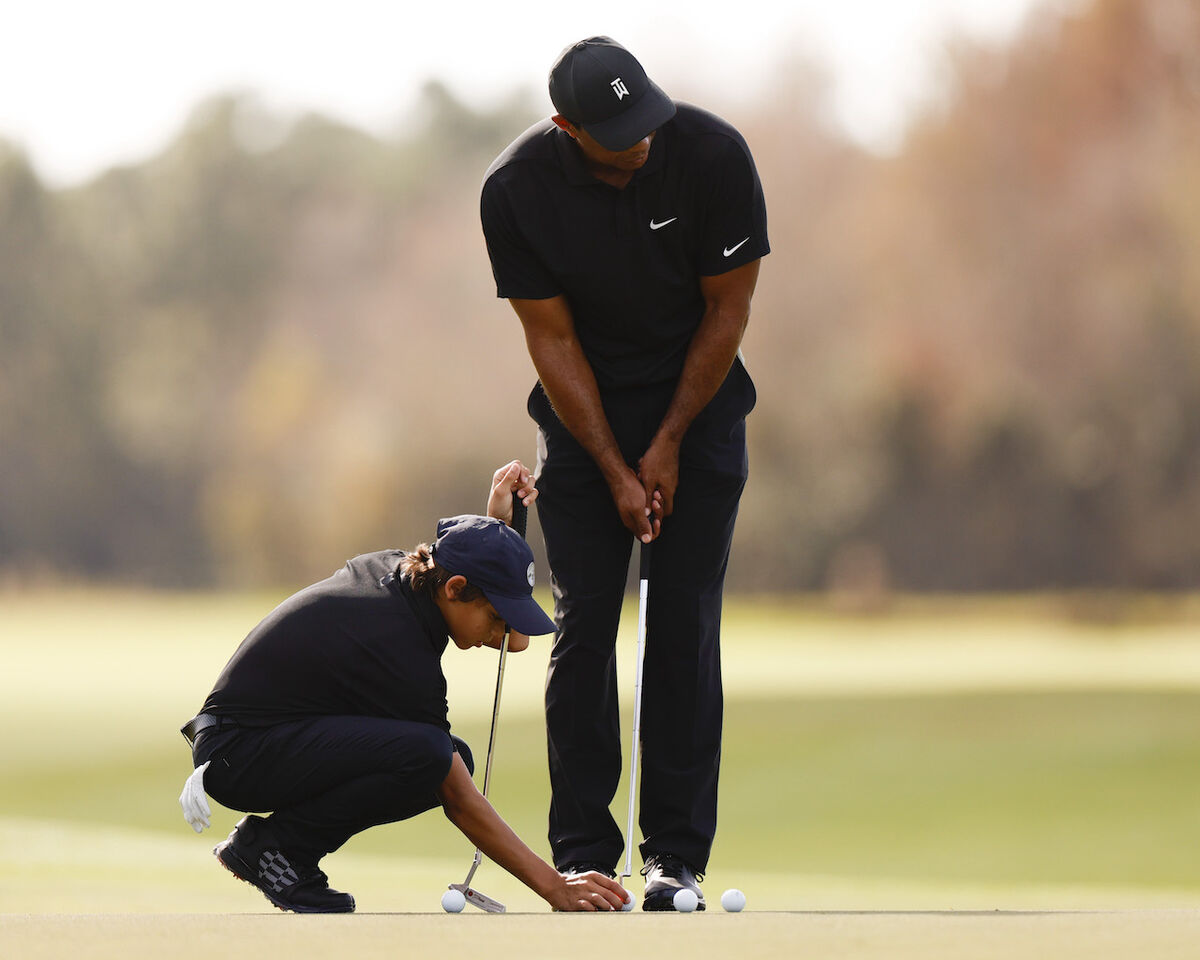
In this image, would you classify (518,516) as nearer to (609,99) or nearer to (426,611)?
(426,611)

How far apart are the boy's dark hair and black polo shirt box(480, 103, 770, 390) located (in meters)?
0.56

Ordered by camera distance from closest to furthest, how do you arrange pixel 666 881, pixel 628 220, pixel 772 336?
pixel 666 881
pixel 628 220
pixel 772 336

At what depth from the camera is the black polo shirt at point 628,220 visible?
312 cm

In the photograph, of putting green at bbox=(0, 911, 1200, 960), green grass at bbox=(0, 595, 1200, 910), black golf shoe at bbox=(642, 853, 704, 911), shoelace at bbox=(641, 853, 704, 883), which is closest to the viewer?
putting green at bbox=(0, 911, 1200, 960)

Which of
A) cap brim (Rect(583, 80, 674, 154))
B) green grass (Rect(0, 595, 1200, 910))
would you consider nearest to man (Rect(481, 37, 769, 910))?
cap brim (Rect(583, 80, 674, 154))

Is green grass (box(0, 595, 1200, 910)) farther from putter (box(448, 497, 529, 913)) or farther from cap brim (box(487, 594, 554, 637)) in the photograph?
cap brim (box(487, 594, 554, 637))

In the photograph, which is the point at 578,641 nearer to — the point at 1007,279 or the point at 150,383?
the point at 1007,279

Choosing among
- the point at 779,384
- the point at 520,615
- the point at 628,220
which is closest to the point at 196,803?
the point at 520,615

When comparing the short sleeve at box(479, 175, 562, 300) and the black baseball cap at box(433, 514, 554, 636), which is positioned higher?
the short sleeve at box(479, 175, 562, 300)

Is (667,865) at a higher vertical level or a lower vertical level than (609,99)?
lower

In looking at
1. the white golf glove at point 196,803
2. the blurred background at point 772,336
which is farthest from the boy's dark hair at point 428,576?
the blurred background at point 772,336

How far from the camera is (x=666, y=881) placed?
119 inches

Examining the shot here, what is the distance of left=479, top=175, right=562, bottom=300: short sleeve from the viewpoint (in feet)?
10.4

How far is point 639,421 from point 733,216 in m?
0.43
